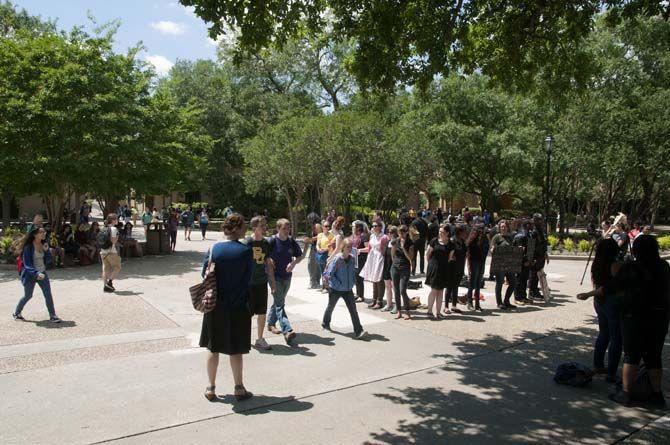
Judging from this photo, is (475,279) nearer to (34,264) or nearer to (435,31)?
(435,31)

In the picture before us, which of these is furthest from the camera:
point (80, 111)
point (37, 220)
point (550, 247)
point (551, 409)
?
point (550, 247)

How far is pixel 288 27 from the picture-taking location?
27.7 feet

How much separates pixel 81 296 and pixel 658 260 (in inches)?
390

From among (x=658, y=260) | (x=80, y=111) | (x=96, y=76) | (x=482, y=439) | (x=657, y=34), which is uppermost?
(x=657, y=34)

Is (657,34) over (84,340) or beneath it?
over

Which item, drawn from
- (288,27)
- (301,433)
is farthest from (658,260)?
(288,27)

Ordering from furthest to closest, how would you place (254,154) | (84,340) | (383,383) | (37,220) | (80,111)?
(254,154)
(80,111)
(37,220)
(84,340)
(383,383)

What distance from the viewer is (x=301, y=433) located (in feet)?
14.9

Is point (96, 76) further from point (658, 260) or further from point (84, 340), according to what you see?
point (658, 260)

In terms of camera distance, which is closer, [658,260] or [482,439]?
[482,439]

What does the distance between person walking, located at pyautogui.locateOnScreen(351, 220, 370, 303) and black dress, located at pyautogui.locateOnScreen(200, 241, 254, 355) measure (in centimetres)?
511

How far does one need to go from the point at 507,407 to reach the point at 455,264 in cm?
431

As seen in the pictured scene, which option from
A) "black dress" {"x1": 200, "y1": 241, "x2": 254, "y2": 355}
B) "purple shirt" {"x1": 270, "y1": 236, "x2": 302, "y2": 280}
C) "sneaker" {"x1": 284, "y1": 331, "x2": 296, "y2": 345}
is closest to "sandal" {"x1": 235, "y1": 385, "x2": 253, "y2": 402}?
"black dress" {"x1": 200, "y1": 241, "x2": 254, "y2": 355}

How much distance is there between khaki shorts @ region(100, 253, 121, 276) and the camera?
10.9m
